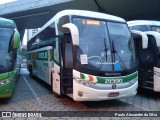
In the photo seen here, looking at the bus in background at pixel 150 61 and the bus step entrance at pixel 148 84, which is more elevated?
the bus in background at pixel 150 61

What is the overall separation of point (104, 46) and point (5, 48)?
350 cm

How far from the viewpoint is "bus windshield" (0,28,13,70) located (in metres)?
8.35

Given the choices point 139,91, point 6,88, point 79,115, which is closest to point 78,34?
point 79,115

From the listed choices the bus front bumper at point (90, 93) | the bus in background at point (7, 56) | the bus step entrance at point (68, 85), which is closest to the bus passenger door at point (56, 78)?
the bus step entrance at point (68, 85)

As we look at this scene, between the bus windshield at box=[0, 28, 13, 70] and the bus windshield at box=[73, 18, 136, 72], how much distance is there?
8.63 feet

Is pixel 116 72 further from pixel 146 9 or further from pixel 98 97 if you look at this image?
→ pixel 146 9

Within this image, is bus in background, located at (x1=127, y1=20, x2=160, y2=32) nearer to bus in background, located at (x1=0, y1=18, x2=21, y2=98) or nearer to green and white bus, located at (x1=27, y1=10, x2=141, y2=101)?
green and white bus, located at (x1=27, y1=10, x2=141, y2=101)

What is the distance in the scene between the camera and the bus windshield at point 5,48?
27.4 feet

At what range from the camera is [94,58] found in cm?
760

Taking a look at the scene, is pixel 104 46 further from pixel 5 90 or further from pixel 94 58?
pixel 5 90

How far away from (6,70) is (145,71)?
18.3 feet

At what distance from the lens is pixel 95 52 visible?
7691 millimetres

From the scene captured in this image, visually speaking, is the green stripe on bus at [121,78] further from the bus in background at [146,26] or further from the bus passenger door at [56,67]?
the bus in background at [146,26]

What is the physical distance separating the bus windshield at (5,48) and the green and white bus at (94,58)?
174cm
